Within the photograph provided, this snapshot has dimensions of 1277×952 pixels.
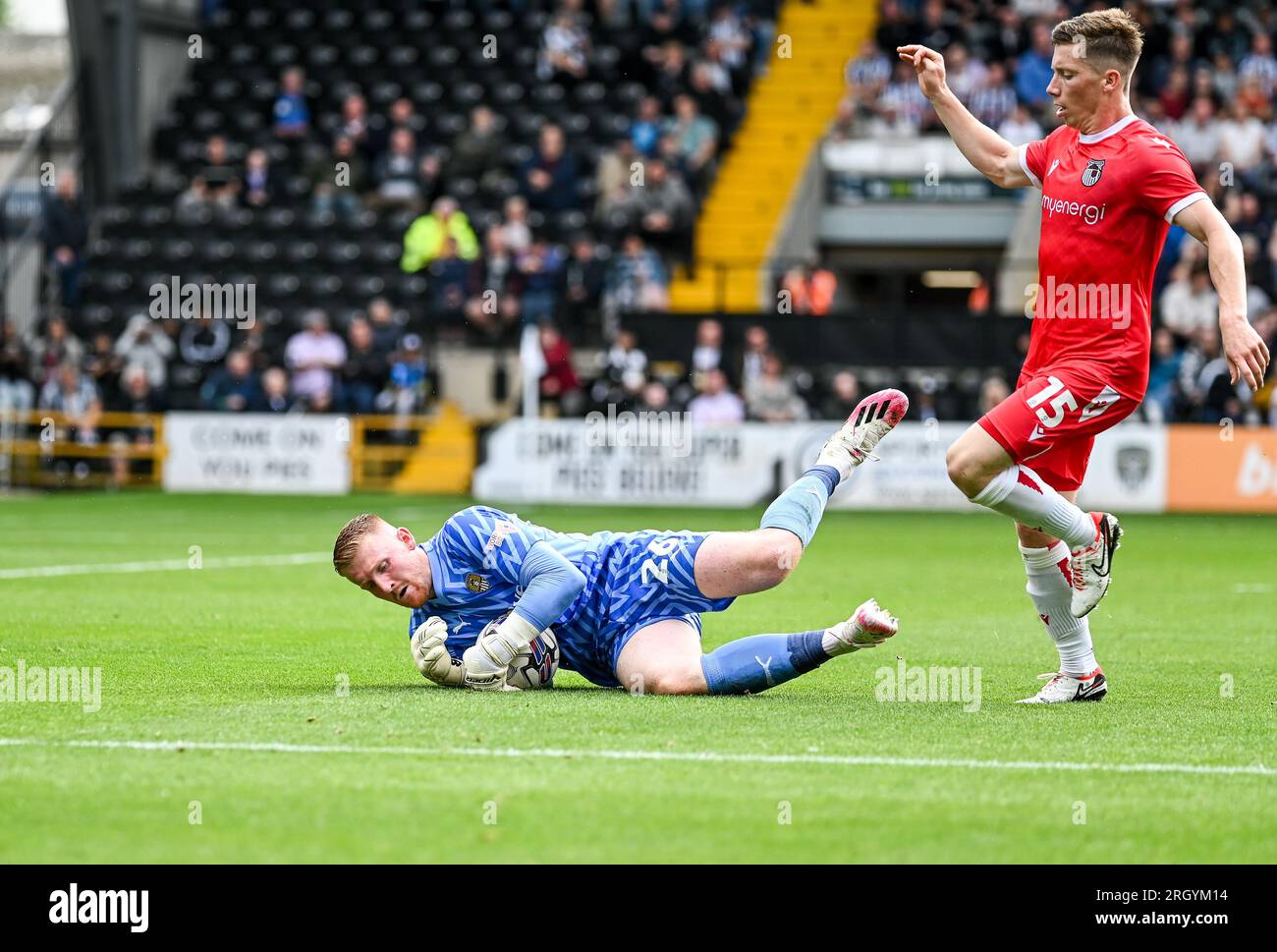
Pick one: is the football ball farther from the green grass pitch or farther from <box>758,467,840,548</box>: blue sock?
<box>758,467,840,548</box>: blue sock

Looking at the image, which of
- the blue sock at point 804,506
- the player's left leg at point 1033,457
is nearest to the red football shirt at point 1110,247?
the player's left leg at point 1033,457

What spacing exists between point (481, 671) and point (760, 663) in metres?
1.05

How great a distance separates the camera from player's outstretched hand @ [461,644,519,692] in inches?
303

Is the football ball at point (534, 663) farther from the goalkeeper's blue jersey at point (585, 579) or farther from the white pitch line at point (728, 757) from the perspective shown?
the white pitch line at point (728, 757)

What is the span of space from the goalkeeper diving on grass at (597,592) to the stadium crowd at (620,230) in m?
16.4

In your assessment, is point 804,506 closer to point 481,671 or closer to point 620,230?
point 481,671

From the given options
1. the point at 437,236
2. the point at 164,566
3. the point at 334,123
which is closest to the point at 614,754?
the point at 164,566

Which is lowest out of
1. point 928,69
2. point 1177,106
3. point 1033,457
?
point 1033,457

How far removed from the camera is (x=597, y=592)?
7.74 m

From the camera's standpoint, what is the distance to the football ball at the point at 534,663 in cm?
780
